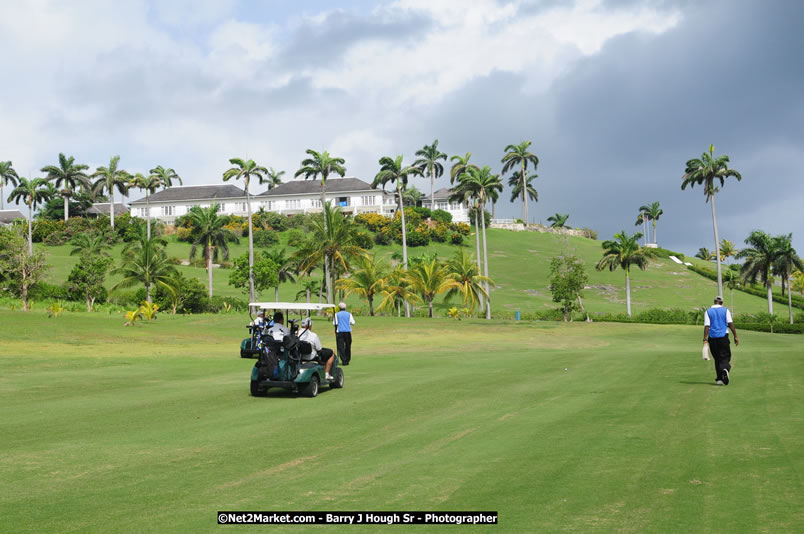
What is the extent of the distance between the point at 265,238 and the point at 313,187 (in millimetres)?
30156

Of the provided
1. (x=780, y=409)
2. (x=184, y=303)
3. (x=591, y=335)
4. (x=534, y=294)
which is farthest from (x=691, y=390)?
(x=534, y=294)

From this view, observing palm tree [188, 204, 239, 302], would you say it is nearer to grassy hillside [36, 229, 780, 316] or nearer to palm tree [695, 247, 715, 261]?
grassy hillside [36, 229, 780, 316]

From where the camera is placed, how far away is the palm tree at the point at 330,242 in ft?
211

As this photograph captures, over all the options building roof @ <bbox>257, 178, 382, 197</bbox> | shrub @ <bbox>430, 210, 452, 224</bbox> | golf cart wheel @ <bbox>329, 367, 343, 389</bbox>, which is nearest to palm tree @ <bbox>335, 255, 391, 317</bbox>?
golf cart wheel @ <bbox>329, 367, 343, 389</bbox>

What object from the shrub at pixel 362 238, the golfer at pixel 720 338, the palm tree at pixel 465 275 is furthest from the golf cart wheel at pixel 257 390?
the palm tree at pixel 465 275

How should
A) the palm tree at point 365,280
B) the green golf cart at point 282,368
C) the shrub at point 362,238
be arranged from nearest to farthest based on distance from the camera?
1. the green golf cart at point 282,368
2. the palm tree at point 365,280
3. the shrub at point 362,238

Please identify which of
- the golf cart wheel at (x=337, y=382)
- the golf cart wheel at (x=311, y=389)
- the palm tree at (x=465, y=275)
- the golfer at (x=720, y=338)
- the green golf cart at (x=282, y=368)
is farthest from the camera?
the palm tree at (x=465, y=275)

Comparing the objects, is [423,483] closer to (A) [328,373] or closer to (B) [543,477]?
(B) [543,477]

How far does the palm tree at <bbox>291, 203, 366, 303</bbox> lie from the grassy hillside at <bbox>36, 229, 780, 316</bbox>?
21539 mm

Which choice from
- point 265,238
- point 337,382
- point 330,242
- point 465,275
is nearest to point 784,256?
point 465,275

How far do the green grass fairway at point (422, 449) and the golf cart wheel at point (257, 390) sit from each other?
29 centimetres

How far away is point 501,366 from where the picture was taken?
24.0 meters

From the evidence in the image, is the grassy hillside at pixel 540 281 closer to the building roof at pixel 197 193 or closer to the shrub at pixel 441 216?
the shrub at pixel 441 216

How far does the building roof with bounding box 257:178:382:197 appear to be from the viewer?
15425 centimetres
